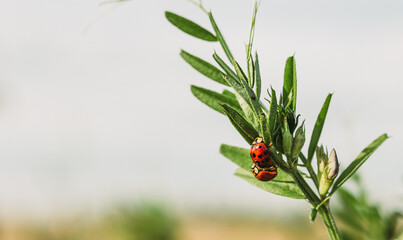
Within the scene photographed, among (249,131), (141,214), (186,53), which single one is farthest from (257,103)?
(141,214)

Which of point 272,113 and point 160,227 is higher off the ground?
point 160,227

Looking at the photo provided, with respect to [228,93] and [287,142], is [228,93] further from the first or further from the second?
[287,142]

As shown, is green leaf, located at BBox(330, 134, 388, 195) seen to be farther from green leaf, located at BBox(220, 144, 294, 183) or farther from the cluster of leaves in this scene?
green leaf, located at BBox(220, 144, 294, 183)

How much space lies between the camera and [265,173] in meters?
0.44

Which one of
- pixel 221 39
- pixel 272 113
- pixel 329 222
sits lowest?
pixel 329 222

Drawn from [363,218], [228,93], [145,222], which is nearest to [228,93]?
[228,93]

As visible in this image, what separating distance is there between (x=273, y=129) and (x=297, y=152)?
0.10 ft

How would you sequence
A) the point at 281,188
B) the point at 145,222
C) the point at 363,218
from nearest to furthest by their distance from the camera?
the point at 281,188 < the point at 363,218 < the point at 145,222

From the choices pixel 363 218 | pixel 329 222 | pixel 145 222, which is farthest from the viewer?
pixel 145 222

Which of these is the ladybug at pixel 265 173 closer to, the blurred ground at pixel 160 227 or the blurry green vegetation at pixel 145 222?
the blurred ground at pixel 160 227

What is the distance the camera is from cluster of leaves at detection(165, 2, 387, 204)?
389mm

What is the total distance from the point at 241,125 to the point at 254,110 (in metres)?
0.02

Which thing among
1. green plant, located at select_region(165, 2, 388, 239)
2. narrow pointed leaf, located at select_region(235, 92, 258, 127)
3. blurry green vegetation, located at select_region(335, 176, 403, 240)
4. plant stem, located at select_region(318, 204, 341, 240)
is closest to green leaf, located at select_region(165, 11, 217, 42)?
green plant, located at select_region(165, 2, 388, 239)

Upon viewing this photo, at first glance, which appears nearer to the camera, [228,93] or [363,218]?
[228,93]
